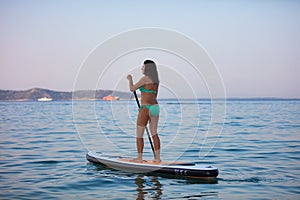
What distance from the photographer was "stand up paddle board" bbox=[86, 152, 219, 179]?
27.7 feet

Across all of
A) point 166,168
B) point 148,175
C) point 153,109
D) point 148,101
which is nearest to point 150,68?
point 148,101

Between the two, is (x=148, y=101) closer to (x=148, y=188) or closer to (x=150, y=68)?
(x=150, y=68)

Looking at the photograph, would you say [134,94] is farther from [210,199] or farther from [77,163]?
[210,199]

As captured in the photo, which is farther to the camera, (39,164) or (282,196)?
(39,164)

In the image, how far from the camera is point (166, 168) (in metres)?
8.83

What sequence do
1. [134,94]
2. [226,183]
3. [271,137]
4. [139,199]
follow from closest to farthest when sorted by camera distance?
[139,199], [226,183], [134,94], [271,137]

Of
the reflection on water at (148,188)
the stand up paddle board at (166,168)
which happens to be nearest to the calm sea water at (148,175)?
the reflection on water at (148,188)

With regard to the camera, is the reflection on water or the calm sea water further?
Result: the calm sea water

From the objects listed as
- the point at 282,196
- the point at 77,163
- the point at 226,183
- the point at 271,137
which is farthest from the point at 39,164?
the point at 271,137

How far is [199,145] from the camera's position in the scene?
14.3 metres

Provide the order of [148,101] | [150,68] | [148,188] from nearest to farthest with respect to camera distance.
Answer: [148,188]
[150,68]
[148,101]

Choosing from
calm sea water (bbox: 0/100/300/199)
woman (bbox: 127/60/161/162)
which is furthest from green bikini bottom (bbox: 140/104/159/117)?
calm sea water (bbox: 0/100/300/199)

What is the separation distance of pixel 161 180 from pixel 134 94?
2.01 metres

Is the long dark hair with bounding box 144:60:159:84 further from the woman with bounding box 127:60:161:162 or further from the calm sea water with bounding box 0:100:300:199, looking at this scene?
the calm sea water with bounding box 0:100:300:199
